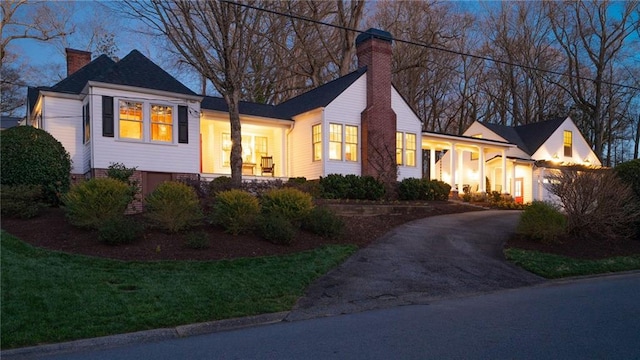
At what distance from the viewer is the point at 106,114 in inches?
708

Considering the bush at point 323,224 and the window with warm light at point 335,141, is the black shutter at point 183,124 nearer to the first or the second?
the window with warm light at point 335,141

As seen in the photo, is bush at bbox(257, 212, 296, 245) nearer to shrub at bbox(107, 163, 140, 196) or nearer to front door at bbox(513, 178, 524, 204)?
shrub at bbox(107, 163, 140, 196)

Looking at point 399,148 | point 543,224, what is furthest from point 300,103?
point 543,224

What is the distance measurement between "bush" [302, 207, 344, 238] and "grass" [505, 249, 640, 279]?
4.54 m

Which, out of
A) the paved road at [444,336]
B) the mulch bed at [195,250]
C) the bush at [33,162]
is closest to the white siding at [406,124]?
the mulch bed at [195,250]

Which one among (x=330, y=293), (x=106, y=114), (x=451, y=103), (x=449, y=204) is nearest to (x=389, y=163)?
(x=449, y=204)

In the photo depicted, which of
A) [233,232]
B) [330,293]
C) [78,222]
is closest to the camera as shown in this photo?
[330,293]

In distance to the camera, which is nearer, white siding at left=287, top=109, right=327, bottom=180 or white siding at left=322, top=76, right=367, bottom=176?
white siding at left=322, top=76, right=367, bottom=176

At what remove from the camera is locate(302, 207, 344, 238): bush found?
1418cm

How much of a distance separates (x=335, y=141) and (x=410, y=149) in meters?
4.20

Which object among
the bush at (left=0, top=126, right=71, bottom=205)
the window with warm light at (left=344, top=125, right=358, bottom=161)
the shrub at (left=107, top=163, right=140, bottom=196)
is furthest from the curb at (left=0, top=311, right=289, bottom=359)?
the window with warm light at (left=344, top=125, right=358, bottom=161)

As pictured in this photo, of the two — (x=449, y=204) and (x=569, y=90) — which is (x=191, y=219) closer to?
(x=449, y=204)

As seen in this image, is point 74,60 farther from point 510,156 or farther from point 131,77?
point 510,156

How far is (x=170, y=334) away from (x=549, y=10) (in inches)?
1637
